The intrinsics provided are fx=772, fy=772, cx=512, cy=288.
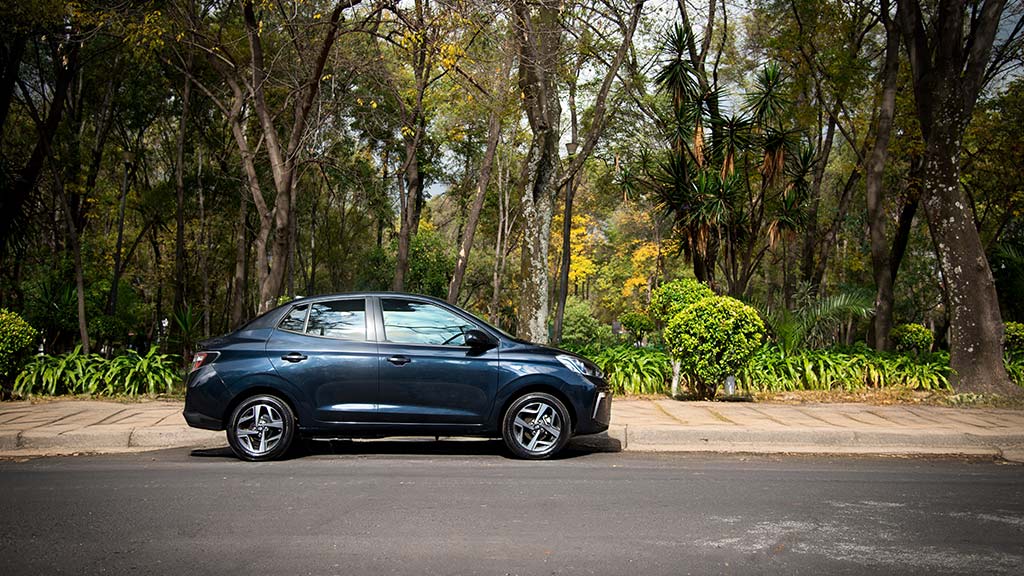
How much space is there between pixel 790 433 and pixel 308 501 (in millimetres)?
5540

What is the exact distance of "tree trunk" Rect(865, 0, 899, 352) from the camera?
1856cm

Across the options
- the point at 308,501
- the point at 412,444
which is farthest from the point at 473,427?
the point at 308,501

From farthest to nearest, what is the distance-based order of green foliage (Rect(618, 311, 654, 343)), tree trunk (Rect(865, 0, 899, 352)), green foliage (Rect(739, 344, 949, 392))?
green foliage (Rect(618, 311, 654, 343)), tree trunk (Rect(865, 0, 899, 352)), green foliage (Rect(739, 344, 949, 392))

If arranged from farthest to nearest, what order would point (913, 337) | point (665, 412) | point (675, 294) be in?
point (913, 337)
point (675, 294)
point (665, 412)

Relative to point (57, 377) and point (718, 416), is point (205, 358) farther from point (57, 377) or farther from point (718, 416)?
point (718, 416)

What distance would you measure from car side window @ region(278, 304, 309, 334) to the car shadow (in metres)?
1.31

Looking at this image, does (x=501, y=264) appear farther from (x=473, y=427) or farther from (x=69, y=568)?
(x=69, y=568)

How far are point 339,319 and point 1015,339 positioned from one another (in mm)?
14172

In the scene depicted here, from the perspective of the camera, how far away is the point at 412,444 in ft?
29.2

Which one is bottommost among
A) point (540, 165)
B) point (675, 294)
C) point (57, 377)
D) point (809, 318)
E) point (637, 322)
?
point (57, 377)

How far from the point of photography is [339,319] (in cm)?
802

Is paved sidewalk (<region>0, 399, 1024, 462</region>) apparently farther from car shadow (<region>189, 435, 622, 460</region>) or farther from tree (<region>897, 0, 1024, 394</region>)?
tree (<region>897, 0, 1024, 394</region>)

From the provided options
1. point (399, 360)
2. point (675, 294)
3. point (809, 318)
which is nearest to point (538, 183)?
point (675, 294)

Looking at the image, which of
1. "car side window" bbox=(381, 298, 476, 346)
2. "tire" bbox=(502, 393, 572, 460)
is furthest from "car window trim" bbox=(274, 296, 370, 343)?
"tire" bbox=(502, 393, 572, 460)
